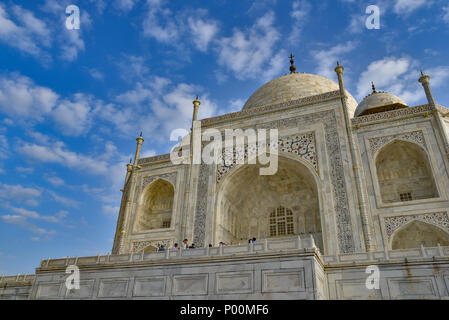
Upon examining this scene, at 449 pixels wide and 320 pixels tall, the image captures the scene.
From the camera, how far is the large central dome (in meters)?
18.1

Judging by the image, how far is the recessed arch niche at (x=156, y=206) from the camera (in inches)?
632

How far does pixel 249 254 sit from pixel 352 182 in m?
5.71

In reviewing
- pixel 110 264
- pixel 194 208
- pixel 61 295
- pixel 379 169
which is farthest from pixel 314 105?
pixel 61 295

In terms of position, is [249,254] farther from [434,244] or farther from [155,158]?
[155,158]

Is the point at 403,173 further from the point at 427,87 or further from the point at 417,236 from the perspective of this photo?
the point at 427,87

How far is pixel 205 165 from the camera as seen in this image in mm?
15461

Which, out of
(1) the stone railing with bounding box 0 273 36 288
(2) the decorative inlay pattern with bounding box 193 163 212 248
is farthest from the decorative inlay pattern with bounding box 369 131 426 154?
(1) the stone railing with bounding box 0 273 36 288

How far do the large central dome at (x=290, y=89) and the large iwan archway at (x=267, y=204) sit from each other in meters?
4.73

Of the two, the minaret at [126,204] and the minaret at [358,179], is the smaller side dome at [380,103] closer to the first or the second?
the minaret at [358,179]

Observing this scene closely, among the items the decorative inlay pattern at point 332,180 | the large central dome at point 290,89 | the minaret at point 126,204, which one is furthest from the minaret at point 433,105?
the minaret at point 126,204

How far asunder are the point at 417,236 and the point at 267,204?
5980 millimetres

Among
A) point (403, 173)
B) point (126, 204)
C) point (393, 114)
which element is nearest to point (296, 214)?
point (403, 173)

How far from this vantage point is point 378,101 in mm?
15938

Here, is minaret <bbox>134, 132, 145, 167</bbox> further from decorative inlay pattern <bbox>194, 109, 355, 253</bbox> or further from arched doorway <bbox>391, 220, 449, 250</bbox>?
arched doorway <bbox>391, 220, 449, 250</bbox>
